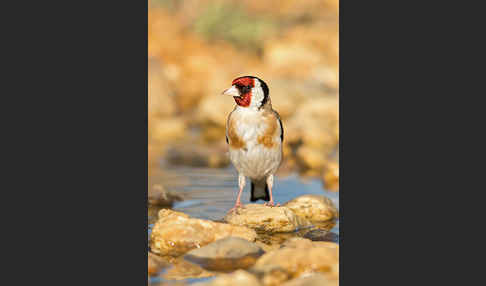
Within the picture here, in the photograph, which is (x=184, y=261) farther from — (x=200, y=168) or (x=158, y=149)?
(x=158, y=149)

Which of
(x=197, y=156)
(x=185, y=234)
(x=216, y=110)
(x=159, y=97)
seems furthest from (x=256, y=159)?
(x=159, y=97)

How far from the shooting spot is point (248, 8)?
60.6 feet

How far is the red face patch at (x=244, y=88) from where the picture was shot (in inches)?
199

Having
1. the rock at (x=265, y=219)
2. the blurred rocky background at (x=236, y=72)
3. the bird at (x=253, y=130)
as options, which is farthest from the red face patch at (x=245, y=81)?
the blurred rocky background at (x=236, y=72)

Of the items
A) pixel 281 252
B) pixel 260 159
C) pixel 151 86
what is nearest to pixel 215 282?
pixel 281 252

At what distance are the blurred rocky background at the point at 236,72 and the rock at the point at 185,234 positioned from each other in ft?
9.82

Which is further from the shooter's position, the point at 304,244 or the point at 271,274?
the point at 304,244

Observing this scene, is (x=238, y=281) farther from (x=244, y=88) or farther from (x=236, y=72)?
(x=236, y=72)

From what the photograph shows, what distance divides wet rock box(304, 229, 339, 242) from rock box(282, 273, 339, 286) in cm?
153

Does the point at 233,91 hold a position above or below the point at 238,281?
above

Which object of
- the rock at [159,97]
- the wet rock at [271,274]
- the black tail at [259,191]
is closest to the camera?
the wet rock at [271,274]

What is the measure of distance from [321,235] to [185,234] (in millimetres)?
1233

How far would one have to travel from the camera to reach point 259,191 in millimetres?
6059

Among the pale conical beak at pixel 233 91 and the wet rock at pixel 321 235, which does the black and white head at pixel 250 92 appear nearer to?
the pale conical beak at pixel 233 91
